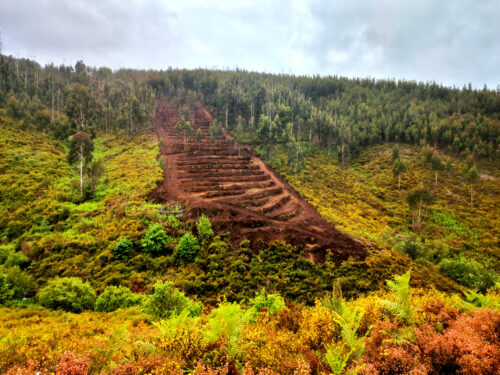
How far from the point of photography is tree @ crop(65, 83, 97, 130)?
59156mm

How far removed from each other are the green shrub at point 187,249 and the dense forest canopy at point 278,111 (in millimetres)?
38460

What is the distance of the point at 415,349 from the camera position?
202 inches

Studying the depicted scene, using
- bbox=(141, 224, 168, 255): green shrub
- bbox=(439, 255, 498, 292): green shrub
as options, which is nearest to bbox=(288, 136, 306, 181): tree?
bbox=(439, 255, 498, 292): green shrub

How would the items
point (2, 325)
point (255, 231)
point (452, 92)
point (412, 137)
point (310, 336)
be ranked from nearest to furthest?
point (310, 336)
point (2, 325)
point (255, 231)
point (412, 137)
point (452, 92)

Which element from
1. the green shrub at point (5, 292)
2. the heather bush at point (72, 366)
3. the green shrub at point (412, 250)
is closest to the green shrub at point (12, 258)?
the green shrub at point (5, 292)

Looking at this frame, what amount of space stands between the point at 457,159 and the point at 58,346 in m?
96.8

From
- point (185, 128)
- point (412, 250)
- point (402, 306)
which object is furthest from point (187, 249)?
point (185, 128)

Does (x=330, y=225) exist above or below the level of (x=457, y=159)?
below

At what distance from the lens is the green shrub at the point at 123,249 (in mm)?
19703

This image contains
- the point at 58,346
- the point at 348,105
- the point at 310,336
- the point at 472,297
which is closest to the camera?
the point at 58,346

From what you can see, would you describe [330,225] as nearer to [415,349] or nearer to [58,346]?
[415,349]

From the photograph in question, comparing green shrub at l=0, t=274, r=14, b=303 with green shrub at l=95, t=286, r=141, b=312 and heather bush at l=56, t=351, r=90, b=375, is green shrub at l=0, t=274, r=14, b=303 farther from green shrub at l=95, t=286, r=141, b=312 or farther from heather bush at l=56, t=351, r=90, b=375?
heather bush at l=56, t=351, r=90, b=375

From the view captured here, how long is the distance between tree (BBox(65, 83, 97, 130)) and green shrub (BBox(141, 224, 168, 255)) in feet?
180

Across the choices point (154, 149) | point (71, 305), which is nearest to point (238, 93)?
point (154, 149)
